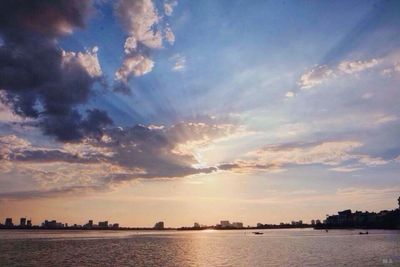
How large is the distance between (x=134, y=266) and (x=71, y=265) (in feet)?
42.6

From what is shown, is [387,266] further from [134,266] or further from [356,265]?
[134,266]

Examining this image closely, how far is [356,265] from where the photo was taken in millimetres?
80562

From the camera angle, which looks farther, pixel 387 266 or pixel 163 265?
pixel 163 265

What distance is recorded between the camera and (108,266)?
8175 cm

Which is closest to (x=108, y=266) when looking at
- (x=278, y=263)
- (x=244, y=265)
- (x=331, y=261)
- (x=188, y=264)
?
(x=188, y=264)

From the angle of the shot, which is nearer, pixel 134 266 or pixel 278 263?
pixel 134 266

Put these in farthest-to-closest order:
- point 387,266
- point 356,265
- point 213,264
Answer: point 213,264
point 356,265
point 387,266

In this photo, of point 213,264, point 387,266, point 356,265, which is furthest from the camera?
point 213,264

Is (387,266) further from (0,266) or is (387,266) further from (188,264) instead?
(0,266)

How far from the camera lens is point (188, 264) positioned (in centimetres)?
8750

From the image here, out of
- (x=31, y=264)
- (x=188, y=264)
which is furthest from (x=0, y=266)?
(x=188, y=264)

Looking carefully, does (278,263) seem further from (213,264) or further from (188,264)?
(188,264)

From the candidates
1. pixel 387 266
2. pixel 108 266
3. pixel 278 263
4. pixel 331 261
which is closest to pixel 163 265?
pixel 108 266

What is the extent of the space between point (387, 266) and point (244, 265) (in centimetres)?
2724
